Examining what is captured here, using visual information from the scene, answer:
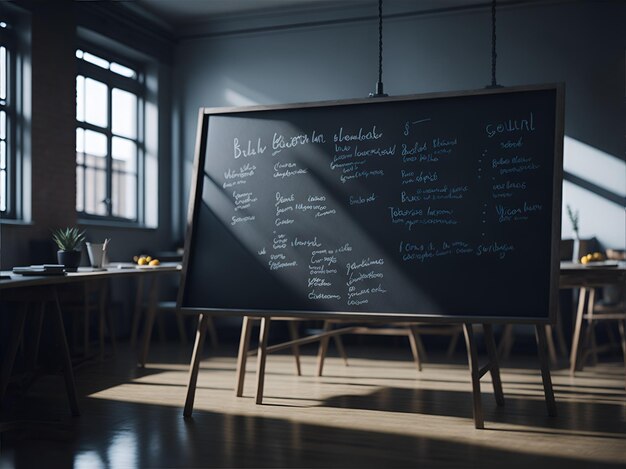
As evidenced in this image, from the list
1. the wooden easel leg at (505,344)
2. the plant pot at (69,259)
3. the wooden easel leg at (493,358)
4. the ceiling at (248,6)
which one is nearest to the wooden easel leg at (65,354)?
the plant pot at (69,259)

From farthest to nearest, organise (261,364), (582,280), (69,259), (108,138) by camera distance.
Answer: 1. (108,138)
2. (582,280)
3. (69,259)
4. (261,364)

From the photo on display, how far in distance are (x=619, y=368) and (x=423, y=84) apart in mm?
2967

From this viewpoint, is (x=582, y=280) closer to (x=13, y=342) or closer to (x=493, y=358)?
(x=493, y=358)

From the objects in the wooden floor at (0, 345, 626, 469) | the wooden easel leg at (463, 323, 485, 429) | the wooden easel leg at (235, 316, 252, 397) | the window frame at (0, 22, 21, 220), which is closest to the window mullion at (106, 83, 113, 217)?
the window frame at (0, 22, 21, 220)

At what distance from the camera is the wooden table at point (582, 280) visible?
14.9 ft

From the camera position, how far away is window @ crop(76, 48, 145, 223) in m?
6.74

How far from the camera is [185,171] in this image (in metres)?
7.77

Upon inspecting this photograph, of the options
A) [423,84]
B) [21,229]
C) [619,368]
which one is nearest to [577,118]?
[423,84]

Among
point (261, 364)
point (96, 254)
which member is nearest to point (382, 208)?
point (261, 364)

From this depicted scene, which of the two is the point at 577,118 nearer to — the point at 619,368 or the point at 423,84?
the point at 423,84

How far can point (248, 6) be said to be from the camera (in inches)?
285

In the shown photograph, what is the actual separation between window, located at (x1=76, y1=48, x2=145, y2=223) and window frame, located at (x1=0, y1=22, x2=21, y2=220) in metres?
0.67

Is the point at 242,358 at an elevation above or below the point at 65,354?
below

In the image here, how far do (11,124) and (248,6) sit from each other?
2.52 m
